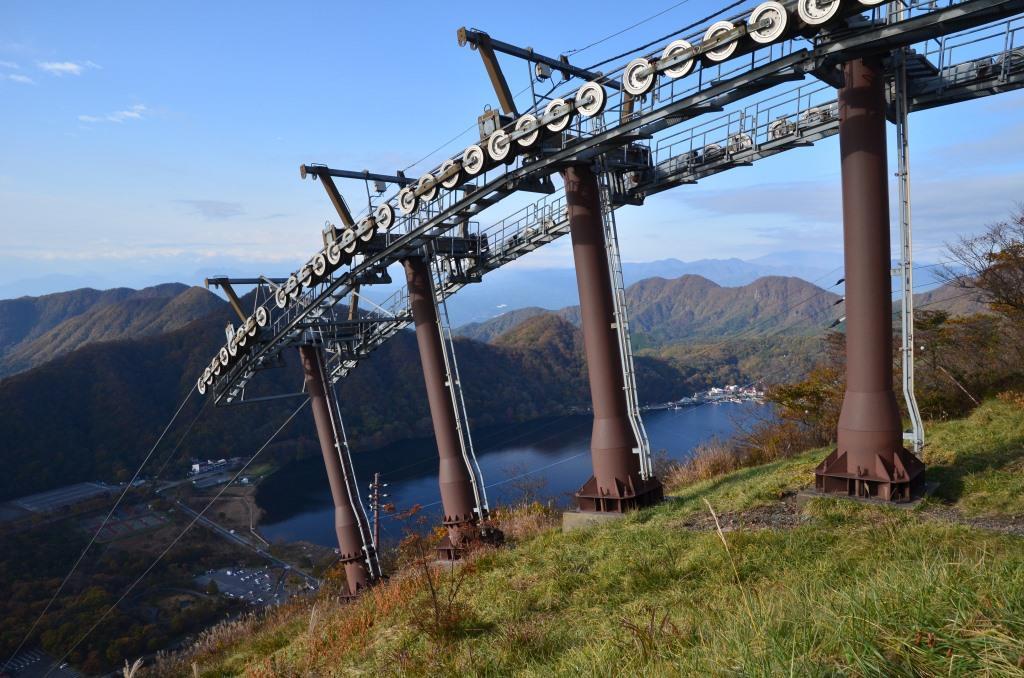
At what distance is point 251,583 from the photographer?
136 ft

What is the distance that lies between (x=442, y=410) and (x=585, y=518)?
15.4 ft

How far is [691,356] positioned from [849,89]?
11827 centimetres

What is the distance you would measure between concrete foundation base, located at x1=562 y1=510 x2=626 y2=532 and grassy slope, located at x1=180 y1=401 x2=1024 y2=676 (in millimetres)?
561

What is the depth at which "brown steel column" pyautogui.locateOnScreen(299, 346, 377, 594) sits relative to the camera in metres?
17.2

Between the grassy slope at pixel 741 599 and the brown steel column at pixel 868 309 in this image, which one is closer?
the grassy slope at pixel 741 599

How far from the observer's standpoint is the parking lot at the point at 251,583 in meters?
38.4

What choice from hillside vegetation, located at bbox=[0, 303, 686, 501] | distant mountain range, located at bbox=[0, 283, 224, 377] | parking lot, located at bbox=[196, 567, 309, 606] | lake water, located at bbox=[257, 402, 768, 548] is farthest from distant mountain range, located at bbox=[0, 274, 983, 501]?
parking lot, located at bbox=[196, 567, 309, 606]

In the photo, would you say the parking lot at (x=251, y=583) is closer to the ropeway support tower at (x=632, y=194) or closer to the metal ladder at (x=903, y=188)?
the ropeway support tower at (x=632, y=194)

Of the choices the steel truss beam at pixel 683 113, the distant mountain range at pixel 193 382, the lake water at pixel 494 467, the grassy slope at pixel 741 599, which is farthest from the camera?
the distant mountain range at pixel 193 382

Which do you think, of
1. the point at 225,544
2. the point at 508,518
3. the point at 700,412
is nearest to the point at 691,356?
the point at 700,412

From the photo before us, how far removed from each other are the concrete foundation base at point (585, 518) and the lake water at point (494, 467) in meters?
32.6

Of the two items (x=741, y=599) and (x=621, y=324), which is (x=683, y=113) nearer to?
(x=621, y=324)

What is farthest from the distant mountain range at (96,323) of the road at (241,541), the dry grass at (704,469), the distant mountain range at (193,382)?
the dry grass at (704,469)

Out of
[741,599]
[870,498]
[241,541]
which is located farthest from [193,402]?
[741,599]
